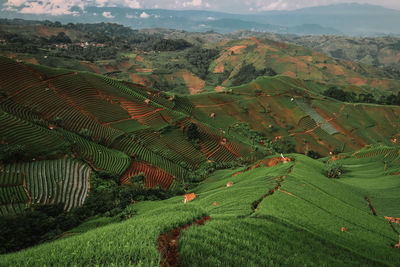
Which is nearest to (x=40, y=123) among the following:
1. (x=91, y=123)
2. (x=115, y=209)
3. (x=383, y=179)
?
(x=91, y=123)

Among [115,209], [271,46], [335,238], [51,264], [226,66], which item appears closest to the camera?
[51,264]

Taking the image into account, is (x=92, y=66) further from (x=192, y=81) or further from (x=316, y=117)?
(x=316, y=117)

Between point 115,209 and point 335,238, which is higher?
point 335,238

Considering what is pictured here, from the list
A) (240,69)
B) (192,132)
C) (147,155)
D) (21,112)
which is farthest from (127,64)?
(147,155)

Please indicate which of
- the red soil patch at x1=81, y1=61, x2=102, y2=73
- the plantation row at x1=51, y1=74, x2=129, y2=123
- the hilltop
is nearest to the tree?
the plantation row at x1=51, y1=74, x2=129, y2=123

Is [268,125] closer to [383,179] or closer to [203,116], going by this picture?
[203,116]

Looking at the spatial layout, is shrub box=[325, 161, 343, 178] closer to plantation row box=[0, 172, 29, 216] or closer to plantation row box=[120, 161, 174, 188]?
plantation row box=[120, 161, 174, 188]
